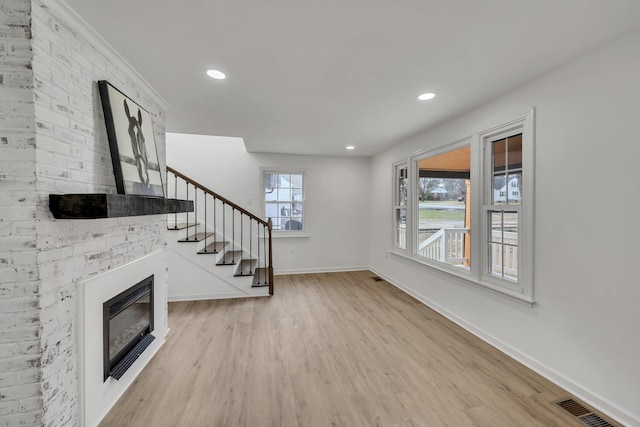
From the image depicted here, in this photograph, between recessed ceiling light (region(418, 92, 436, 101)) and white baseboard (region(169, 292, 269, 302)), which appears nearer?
recessed ceiling light (region(418, 92, 436, 101))

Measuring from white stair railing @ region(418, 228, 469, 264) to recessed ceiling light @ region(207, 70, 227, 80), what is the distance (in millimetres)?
4341

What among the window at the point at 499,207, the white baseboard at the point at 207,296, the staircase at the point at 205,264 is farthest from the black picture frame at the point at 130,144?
the window at the point at 499,207

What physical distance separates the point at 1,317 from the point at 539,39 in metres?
3.44

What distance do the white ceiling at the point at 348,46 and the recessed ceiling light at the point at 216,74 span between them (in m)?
0.05

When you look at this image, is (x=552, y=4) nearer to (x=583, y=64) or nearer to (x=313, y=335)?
(x=583, y=64)

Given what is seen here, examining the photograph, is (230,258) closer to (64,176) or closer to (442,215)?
(64,176)

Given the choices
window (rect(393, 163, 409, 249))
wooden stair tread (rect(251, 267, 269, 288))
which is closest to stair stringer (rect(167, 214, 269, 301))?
wooden stair tread (rect(251, 267, 269, 288))

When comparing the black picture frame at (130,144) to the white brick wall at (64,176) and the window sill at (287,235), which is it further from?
the window sill at (287,235)

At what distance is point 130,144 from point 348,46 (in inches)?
71.0

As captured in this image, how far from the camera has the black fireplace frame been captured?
1.72m

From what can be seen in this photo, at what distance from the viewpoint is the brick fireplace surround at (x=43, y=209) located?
1.20m

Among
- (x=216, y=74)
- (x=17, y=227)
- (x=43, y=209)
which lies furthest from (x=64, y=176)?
(x=216, y=74)

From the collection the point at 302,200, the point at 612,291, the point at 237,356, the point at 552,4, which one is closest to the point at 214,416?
the point at 237,356

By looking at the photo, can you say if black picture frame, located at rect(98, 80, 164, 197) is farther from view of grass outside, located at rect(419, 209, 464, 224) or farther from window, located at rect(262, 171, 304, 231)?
view of grass outside, located at rect(419, 209, 464, 224)
